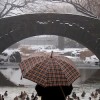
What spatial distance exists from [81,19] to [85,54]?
17.1 m

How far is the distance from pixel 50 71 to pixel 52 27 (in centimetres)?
1855

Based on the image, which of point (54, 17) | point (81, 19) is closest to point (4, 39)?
point (54, 17)

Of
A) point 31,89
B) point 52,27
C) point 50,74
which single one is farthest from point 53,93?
point 52,27

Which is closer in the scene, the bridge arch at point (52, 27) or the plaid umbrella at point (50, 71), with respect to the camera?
the plaid umbrella at point (50, 71)

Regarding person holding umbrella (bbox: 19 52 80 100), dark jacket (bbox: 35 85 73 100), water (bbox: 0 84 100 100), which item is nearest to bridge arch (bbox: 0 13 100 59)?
water (bbox: 0 84 100 100)

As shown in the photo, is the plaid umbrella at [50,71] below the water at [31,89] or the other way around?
the other way around

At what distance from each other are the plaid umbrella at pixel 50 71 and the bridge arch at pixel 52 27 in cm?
1626

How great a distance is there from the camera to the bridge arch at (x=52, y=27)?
867 inches

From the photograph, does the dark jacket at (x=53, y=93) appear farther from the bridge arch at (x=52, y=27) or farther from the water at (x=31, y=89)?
the bridge arch at (x=52, y=27)

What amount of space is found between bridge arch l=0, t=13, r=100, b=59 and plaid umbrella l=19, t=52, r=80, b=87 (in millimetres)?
16262

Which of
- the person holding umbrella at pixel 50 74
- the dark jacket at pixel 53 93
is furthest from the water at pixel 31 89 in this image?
the dark jacket at pixel 53 93

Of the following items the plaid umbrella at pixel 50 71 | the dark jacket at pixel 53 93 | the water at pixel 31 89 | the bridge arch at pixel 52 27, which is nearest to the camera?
the dark jacket at pixel 53 93

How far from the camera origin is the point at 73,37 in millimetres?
24578

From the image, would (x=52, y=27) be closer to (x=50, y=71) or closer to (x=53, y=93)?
(x=50, y=71)
